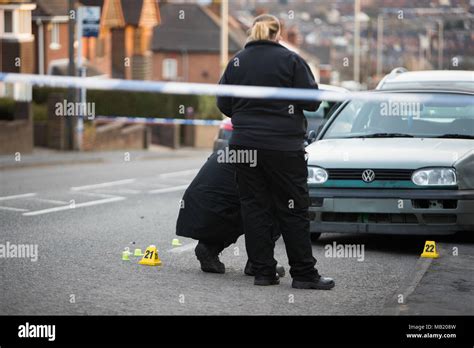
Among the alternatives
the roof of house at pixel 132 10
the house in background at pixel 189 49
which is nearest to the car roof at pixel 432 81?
the roof of house at pixel 132 10

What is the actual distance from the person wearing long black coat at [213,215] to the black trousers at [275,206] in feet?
1.44

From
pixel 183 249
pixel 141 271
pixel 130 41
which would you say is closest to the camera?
pixel 141 271

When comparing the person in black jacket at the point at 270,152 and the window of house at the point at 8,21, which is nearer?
the person in black jacket at the point at 270,152

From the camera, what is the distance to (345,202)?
1045cm

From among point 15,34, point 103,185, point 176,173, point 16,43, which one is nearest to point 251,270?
point 103,185

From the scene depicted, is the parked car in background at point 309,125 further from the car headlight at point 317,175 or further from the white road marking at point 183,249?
the car headlight at point 317,175

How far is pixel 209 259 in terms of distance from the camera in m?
9.10

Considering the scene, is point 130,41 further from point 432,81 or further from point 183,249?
point 183,249

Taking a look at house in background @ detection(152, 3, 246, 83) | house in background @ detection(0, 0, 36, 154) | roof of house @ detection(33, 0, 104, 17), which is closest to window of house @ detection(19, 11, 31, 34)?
house in background @ detection(0, 0, 36, 154)

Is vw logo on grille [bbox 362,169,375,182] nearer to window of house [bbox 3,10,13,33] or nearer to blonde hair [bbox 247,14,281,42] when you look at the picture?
blonde hair [bbox 247,14,281,42]

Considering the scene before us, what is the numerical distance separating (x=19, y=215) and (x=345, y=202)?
471 centimetres

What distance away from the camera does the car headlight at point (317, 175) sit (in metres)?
10.6

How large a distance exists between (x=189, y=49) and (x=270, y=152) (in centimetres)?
7223
